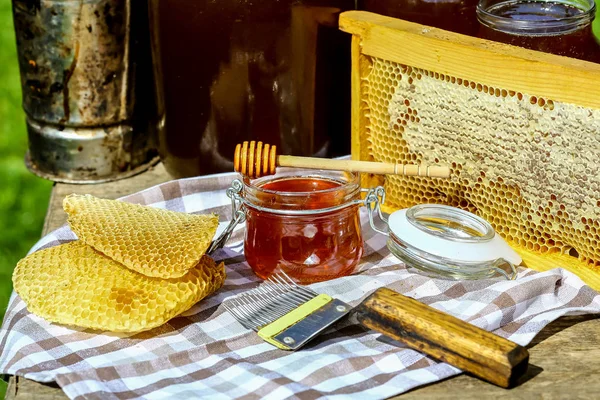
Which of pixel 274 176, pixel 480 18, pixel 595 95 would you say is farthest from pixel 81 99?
pixel 595 95

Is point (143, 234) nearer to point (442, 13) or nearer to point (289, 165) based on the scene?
point (289, 165)

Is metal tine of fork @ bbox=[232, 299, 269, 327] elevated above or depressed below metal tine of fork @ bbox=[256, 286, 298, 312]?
below

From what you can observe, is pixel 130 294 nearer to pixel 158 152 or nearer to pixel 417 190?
pixel 417 190

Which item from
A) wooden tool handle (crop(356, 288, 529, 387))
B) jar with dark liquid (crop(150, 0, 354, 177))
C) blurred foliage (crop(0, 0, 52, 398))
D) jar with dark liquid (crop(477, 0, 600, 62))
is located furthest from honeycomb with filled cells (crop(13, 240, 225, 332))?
blurred foliage (crop(0, 0, 52, 398))

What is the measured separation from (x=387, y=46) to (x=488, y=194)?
A: 30cm

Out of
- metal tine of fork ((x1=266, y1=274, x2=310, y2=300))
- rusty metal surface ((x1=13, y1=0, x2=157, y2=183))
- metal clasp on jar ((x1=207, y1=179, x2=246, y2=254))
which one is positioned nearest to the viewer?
metal tine of fork ((x1=266, y1=274, x2=310, y2=300))

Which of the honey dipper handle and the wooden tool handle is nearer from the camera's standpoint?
the wooden tool handle

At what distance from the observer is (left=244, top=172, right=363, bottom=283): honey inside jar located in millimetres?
1224

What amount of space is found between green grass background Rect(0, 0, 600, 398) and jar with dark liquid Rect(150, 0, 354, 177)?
0.76m

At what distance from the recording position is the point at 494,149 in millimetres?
1286

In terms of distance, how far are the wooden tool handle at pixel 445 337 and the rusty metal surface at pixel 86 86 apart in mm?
790

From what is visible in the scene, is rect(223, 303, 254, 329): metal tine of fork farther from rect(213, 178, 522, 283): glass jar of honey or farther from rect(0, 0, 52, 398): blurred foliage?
rect(0, 0, 52, 398): blurred foliage

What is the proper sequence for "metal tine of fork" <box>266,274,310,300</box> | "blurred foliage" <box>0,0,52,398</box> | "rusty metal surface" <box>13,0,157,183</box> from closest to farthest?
"metal tine of fork" <box>266,274,310,300</box> < "rusty metal surface" <box>13,0,157,183</box> < "blurred foliage" <box>0,0,52,398</box>

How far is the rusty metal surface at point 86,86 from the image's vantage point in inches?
60.5
